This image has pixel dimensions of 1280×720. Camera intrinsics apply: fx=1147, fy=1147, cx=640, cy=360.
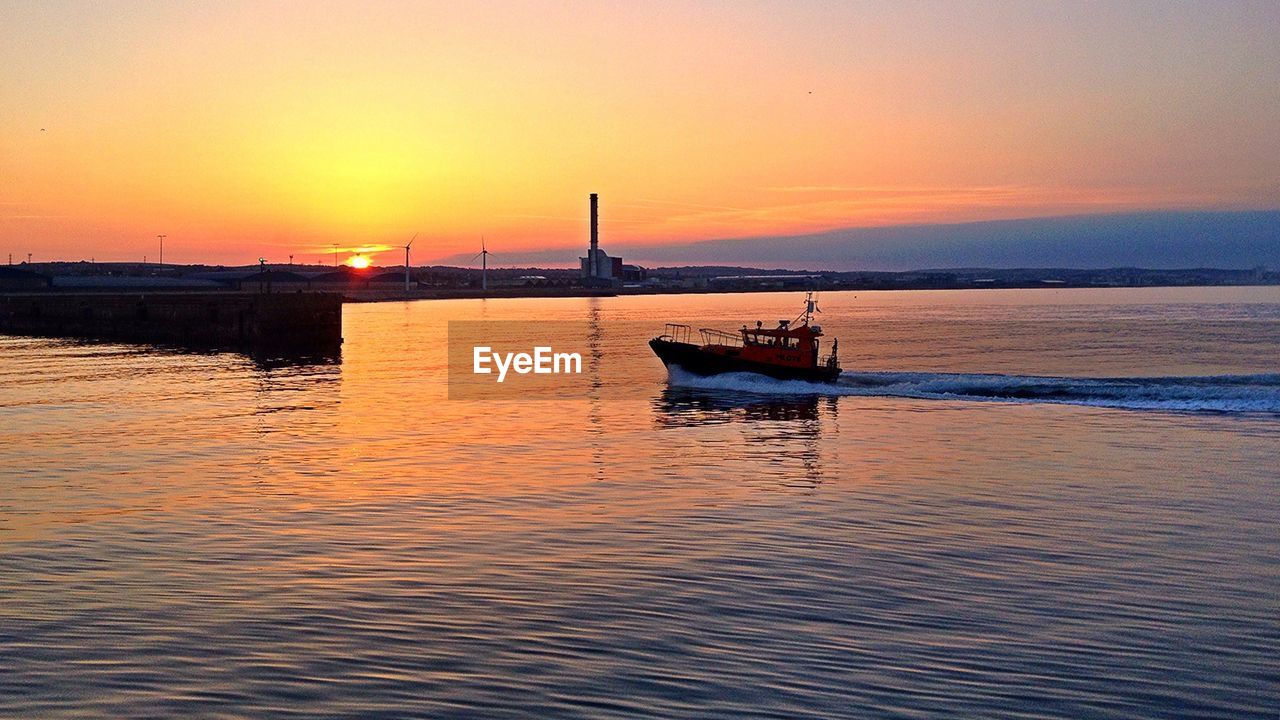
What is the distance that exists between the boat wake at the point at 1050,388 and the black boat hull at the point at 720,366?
36 cm

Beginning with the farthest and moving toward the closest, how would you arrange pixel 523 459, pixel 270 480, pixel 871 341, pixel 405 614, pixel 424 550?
pixel 871 341
pixel 523 459
pixel 270 480
pixel 424 550
pixel 405 614

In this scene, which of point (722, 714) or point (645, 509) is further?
point (645, 509)

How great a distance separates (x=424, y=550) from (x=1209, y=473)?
1959 cm

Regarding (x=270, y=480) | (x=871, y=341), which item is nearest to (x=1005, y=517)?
(x=270, y=480)

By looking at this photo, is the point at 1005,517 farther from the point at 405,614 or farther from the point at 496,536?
the point at 405,614

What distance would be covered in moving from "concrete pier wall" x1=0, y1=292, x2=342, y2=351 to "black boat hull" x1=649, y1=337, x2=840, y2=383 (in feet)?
106

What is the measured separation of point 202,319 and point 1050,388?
61660 millimetres

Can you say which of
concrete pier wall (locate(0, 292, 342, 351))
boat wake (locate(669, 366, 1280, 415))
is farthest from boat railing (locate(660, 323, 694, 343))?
concrete pier wall (locate(0, 292, 342, 351))

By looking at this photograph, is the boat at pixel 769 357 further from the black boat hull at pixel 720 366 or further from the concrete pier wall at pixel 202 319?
the concrete pier wall at pixel 202 319

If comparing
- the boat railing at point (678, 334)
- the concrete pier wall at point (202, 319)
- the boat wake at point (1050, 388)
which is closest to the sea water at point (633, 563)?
the boat wake at point (1050, 388)

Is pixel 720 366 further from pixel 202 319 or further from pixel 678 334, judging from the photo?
pixel 678 334

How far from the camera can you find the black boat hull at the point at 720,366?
53156mm

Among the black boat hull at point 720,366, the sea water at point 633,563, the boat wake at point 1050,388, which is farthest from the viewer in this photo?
the black boat hull at point 720,366

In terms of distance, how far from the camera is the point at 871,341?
306 feet
